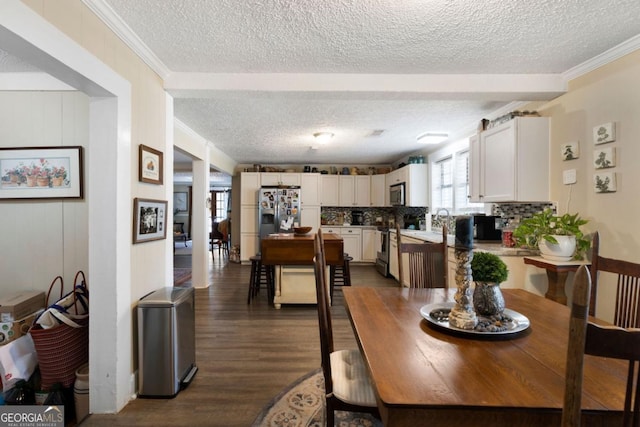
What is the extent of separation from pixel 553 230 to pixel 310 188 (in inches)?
192

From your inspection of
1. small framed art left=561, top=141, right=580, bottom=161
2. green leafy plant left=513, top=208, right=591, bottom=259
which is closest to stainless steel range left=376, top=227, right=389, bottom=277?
green leafy plant left=513, top=208, right=591, bottom=259

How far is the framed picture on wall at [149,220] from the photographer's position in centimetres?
207

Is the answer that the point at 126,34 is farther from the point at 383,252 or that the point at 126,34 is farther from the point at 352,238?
the point at 352,238

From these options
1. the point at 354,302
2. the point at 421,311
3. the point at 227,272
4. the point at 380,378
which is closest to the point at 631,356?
the point at 380,378

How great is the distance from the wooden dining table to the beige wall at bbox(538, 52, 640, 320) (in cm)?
142

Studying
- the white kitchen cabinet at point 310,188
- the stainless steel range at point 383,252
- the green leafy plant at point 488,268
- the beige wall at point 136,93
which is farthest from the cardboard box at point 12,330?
the white kitchen cabinet at point 310,188

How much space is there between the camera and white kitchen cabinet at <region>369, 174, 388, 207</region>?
6.90 metres

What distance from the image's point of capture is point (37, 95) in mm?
2338

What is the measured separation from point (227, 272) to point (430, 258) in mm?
4641

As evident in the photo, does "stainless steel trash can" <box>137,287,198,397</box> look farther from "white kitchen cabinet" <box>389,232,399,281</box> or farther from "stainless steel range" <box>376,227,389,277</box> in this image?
"stainless steel range" <box>376,227,389,277</box>

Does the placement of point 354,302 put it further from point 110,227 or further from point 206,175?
point 206,175

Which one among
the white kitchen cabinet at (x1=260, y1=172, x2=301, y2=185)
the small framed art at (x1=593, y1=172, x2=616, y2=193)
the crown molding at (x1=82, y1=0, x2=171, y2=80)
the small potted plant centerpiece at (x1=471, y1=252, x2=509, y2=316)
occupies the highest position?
the crown molding at (x1=82, y1=0, x2=171, y2=80)

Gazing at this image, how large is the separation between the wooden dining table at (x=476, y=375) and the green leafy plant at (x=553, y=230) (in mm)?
1343
